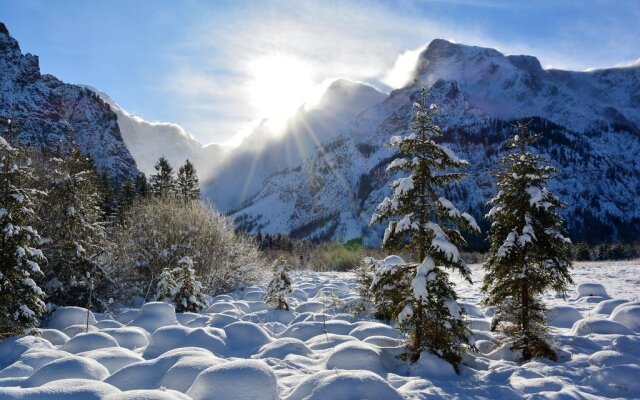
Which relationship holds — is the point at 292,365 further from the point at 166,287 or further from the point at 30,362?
the point at 166,287

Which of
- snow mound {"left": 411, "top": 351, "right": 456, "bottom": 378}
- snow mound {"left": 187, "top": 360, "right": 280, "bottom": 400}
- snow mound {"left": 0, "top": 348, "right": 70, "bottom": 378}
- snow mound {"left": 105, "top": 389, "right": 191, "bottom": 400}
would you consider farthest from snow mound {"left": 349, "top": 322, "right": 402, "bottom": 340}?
snow mound {"left": 105, "top": 389, "right": 191, "bottom": 400}

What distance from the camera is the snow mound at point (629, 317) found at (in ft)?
39.3

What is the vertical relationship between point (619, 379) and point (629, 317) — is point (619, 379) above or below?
below

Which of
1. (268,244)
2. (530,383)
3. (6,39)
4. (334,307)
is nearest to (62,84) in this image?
(6,39)

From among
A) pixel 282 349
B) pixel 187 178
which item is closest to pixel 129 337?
pixel 282 349

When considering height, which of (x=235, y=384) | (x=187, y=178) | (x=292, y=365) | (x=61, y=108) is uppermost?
(x=61, y=108)

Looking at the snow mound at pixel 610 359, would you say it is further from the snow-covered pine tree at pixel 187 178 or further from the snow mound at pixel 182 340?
the snow-covered pine tree at pixel 187 178

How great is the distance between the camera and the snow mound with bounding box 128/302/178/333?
40.8 ft

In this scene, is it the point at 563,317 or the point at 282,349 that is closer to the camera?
the point at 282,349

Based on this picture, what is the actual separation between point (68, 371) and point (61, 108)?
15679cm

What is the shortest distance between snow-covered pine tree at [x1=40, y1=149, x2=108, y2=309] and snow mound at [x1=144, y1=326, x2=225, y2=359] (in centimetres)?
720

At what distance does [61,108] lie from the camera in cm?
13825

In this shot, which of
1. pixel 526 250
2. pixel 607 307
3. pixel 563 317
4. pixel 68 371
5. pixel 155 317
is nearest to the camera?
pixel 68 371

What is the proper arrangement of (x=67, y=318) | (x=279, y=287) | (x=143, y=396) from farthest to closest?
(x=279, y=287) < (x=67, y=318) < (x=143, y=396)
